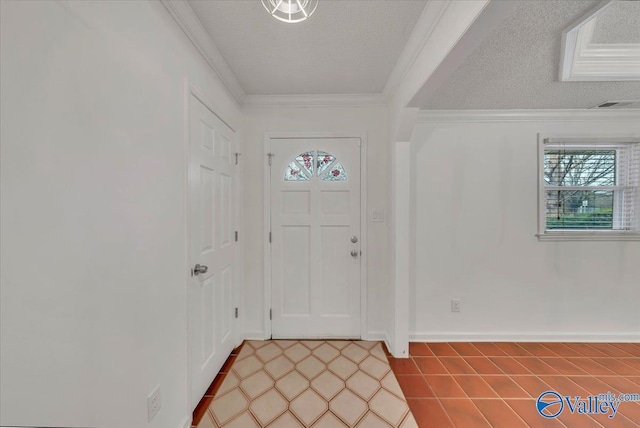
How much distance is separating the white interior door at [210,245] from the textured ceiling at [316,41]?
0.47m

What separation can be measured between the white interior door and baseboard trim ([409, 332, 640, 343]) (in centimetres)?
180

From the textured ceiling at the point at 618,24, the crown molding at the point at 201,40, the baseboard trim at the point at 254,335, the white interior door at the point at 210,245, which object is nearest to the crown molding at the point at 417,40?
the textured ceiling at the point at 618,24

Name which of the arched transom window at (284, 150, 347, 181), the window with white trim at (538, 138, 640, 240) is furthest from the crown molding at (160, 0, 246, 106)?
the window with white trim at (538, 138, 640, 240)

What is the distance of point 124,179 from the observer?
0.96 meters

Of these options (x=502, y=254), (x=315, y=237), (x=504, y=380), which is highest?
(x=315, y=237)

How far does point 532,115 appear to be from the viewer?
2.35 m

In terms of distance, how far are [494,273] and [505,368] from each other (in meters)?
0.83

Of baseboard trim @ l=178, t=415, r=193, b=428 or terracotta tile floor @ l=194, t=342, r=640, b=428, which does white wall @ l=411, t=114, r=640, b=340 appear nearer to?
terracotta tile floor @ l=194, t=342, r=640, b=428

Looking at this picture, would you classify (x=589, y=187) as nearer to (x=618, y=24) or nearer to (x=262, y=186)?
(x=618, y=24)

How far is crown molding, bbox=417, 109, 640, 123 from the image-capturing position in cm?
234

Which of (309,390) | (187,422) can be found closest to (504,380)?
(309,390)

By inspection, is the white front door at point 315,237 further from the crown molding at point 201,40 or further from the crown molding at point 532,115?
the crown molding at point 532,115

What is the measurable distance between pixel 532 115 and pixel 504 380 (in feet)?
7.79

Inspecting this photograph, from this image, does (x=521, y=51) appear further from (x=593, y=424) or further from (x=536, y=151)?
(x=593, y=424)
